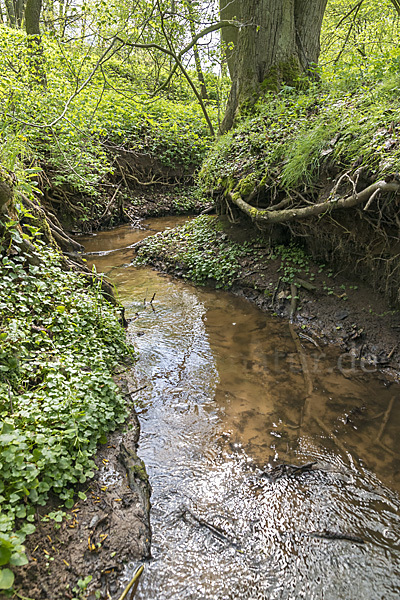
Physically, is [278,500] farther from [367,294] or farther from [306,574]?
[367,294]

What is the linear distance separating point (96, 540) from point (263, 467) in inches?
56.0

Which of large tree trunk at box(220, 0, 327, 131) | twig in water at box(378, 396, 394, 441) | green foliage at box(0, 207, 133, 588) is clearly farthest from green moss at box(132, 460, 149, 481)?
large tree trunk at box(220, 0, 327, 131)

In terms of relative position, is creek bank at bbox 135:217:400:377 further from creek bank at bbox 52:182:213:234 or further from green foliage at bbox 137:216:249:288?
creek bank at bbox 52:182:213:234

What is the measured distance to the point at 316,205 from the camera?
4738 millimetres

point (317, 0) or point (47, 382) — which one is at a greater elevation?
point (317, 0)

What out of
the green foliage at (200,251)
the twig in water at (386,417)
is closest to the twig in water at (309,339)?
the twig in water at (386,417)

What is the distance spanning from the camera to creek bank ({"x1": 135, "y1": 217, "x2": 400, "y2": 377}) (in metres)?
4.54

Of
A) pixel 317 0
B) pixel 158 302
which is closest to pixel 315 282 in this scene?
pixel 158 302

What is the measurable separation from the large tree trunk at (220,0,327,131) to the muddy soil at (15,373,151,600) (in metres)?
8.07

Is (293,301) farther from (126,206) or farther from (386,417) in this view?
(126,206)

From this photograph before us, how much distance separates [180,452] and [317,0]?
986 centimetres

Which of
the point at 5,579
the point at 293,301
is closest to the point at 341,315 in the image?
the point at 293,301

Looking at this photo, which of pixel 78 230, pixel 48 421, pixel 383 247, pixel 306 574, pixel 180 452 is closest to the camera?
pixel 306 574

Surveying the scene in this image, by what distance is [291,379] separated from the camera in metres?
4.18
